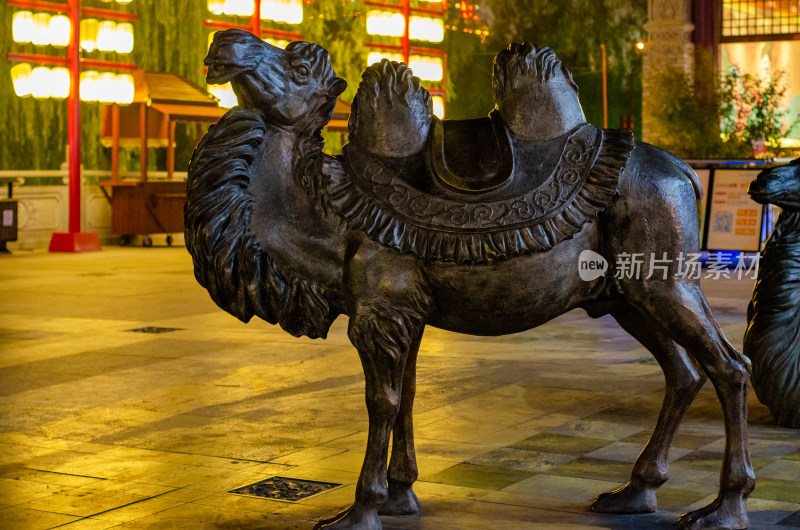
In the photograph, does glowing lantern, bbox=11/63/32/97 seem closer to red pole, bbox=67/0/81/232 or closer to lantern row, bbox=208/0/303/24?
red pole, bbox=67/0/81/232

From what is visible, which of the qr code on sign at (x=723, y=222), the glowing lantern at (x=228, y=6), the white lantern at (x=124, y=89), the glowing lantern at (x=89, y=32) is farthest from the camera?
the glowing lantern at (x=228, y=6)

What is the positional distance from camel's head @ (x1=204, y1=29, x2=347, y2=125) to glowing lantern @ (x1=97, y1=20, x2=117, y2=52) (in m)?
19.2

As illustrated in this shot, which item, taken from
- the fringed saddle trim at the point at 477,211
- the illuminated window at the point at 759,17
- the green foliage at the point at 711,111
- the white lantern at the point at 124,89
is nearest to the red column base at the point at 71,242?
the white lantern at the point at 124,89

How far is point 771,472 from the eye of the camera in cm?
486

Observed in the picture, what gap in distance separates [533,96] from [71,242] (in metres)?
15.7

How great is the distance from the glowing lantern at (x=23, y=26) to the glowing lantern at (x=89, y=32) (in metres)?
1.79

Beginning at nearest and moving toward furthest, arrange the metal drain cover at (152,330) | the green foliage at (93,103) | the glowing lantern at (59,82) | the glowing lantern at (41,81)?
the metal drain cover at (152,330) < the glowing lantern at (41,81) < the glowing lantern at (59,82) < the green foliage at (93,103)

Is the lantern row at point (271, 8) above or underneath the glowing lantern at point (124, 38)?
above

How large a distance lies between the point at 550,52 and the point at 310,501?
76.7 inches

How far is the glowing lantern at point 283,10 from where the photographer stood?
25438 mm

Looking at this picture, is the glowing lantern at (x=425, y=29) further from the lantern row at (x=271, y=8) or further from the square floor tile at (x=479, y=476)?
the square floor tile at (x=479, y=476)

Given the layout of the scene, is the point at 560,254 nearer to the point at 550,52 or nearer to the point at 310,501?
the point at 550,52

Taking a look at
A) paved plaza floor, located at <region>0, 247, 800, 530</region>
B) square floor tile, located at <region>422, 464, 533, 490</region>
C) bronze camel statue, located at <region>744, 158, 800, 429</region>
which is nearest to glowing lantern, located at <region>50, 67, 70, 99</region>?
paved plaza floor, located at <region>0, 247, 800, 530</region>

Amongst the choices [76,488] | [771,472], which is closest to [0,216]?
[76,488]
